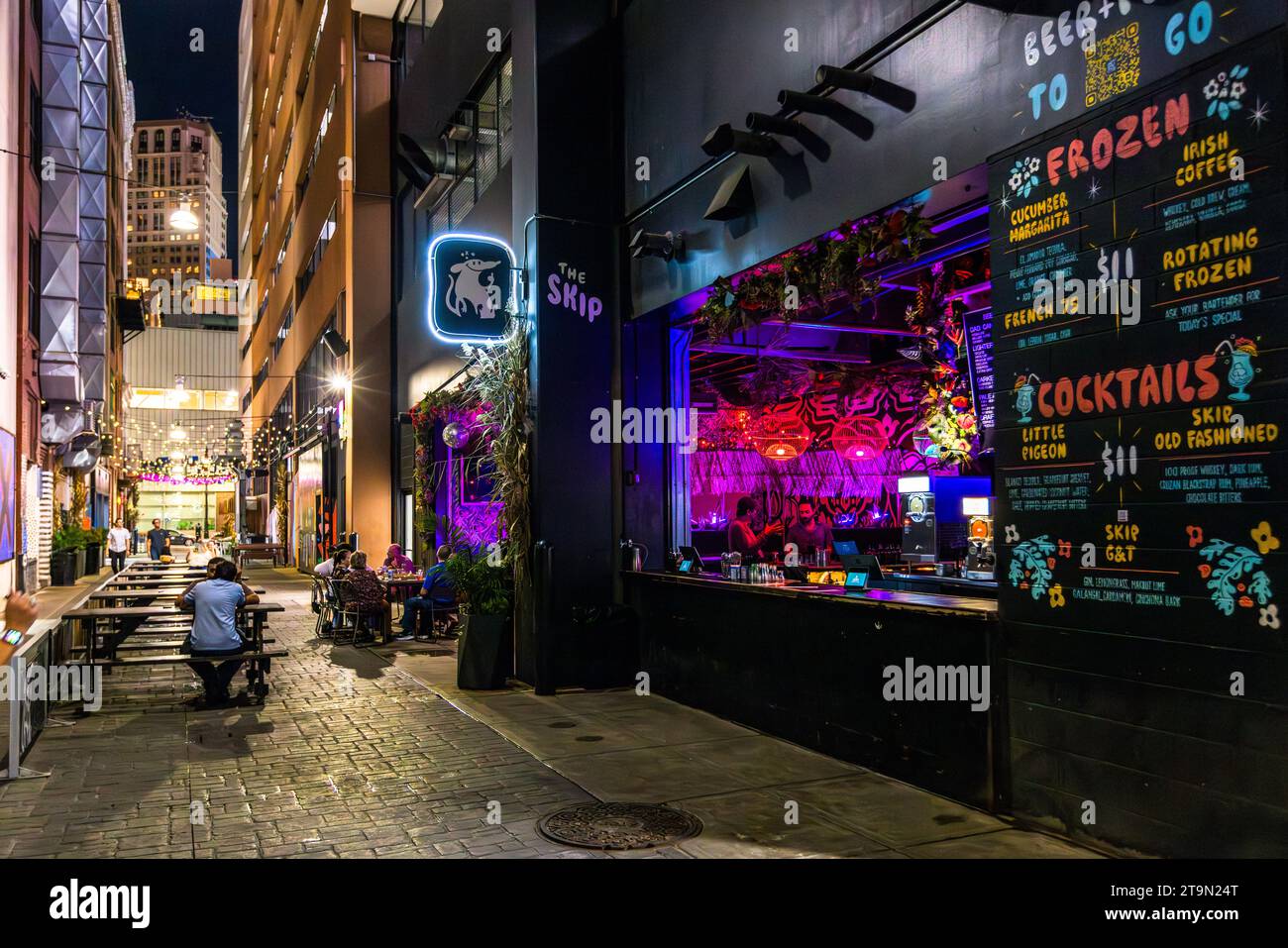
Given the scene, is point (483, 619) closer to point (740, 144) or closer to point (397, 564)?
point (740, 144)

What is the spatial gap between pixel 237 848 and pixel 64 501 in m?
27.0

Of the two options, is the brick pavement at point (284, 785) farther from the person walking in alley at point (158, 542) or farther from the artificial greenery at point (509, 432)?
the person walking in alley at point (158, 542)

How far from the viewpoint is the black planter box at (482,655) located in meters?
9.78

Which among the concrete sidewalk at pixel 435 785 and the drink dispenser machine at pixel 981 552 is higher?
the drink dispenser machine at pixel 981 552

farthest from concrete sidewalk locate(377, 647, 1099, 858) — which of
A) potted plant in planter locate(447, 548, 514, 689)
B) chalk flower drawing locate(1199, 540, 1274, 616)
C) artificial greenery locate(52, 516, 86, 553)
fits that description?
artificial greenery locate(52, 516, 86, 553)

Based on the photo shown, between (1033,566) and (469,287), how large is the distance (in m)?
7.82

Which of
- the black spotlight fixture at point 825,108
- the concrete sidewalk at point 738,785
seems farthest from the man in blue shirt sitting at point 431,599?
the black spotlight fixture at point 825,108

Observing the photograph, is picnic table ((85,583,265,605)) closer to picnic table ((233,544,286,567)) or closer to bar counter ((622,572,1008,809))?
bar counter ((622,572,1008,809))

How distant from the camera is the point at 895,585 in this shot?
31.3 feet

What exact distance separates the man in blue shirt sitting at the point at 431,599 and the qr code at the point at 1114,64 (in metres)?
10.2

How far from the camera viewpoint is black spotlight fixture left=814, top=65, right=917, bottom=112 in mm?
6238

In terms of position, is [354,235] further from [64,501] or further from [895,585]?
[895,585]

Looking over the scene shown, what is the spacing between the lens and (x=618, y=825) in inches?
211

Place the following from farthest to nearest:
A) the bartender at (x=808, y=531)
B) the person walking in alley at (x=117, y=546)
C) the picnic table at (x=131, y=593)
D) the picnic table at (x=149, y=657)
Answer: the person walking in alley at (x=117, y=546)
the bartender at (x=808, y=531)
the picnic table at (x=131, y=593)
the picnic table at (x=149, y=657)
